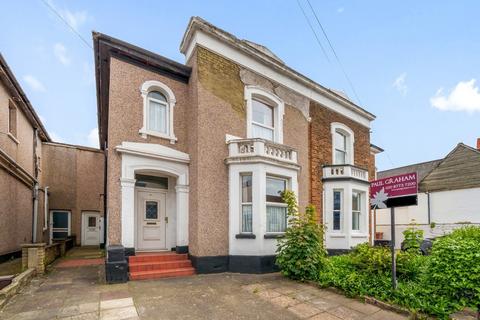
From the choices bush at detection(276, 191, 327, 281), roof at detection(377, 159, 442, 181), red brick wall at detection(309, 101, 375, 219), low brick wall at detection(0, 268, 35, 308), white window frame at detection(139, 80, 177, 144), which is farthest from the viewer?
roof at detection(377, 159, 442, 181)

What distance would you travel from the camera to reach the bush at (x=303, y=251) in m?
7.05

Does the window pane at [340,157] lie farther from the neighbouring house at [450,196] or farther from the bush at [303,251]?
the neighbouring house at [450,196]

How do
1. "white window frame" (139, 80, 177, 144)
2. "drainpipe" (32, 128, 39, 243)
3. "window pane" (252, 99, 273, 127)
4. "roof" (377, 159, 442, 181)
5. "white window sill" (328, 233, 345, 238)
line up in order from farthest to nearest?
"roof" (377, 159, 442, 181) → "drainpipe" (32, 128, 39, 243) → "white window sill" (328, 233, 345, 238) → "window pane" (252, 99, 273, 127) → "white window frame" (139, 80, 177, 144)

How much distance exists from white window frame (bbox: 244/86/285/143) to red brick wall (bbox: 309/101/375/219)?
180 cm

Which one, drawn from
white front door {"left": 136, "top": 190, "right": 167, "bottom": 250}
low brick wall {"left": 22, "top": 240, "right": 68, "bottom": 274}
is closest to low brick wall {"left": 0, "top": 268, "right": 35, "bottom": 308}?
low brick wall {"left": 22, "top": 240, "right": 68, "bottom": 274}

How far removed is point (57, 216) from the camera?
1725 cm

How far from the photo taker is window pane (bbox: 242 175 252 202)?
28.0ft

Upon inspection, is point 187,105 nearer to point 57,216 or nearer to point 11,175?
point 11,175

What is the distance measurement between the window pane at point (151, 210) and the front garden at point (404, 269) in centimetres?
409

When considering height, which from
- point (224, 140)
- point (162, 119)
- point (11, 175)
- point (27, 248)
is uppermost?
point (162, 119)

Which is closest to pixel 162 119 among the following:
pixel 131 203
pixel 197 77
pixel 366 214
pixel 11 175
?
pixel 197 77

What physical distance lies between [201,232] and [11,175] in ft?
27.9

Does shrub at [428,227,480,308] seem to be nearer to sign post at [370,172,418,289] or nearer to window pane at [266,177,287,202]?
sign post at [370,172,418,289]

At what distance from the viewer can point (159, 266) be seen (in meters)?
7.45
